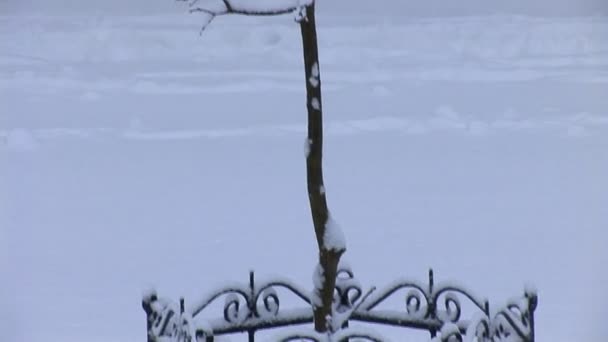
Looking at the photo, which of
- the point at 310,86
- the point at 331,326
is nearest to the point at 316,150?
the point at 310,86

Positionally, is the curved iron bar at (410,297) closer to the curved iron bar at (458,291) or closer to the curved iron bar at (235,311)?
the curved iron bar at (458,291)

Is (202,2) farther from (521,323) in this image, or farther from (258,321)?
(521,323)

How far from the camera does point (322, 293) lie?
120cm

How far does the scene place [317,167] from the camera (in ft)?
3.84

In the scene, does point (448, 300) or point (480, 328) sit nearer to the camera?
point (480, 328)

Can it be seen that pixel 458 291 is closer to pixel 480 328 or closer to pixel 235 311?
pixel 480 328

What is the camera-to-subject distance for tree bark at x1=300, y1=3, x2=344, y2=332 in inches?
45.8

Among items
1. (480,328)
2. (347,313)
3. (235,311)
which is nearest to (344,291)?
(347,313)

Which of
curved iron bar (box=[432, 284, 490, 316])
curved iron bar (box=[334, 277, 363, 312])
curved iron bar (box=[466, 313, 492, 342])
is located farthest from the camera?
curved iron bar (box=[334, 277, 363, 312])

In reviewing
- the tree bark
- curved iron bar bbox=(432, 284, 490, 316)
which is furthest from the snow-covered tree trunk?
curved iron bar bbox=(432, 284, 490, 316)

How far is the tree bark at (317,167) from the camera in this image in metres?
1.16

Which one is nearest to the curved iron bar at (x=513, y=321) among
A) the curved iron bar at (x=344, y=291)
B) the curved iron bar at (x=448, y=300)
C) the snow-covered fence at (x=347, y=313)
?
the snow-covered fence at (x=347, y=313)

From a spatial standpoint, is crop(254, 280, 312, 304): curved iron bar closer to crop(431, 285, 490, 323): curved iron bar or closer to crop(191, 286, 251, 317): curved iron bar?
crop(191, 286, 251, 317): curved iron bar

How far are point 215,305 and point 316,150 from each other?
2.46 ft
